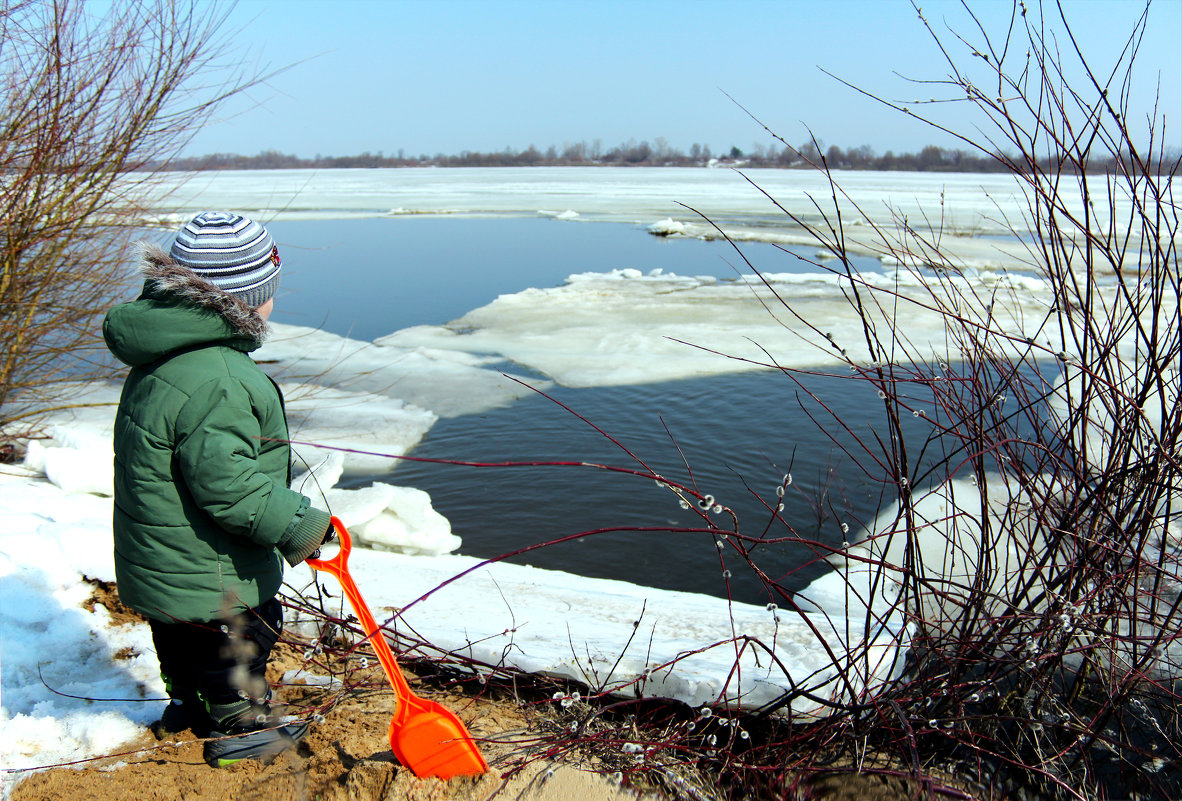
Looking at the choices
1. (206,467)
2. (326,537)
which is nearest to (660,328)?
(326,537)

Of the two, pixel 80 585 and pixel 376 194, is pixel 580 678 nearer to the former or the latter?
pixel 80 585

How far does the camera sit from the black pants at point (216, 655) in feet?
6.63

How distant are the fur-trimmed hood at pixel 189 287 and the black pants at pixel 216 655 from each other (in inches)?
29.1

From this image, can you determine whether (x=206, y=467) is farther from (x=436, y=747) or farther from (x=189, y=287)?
(x=436, y=747)

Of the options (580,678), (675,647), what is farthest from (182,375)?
(675,647)

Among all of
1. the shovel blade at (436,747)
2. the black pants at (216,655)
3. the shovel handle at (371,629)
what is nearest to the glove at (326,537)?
the shovel handle at (371,629)

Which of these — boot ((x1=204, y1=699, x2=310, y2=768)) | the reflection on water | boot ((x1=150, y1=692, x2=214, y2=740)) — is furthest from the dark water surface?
boot ((x1=150, y1=692, x2=214, y2=740))

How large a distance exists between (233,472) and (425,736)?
0.78 m

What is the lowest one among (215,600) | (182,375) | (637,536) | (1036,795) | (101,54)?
(637,536)

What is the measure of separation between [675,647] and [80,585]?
6.83 feet

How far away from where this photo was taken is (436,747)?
197 centimetres

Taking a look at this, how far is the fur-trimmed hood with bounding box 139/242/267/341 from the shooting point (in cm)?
186

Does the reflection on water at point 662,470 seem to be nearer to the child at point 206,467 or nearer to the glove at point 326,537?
the glove at point 326,537

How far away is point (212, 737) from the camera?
2092 mm
